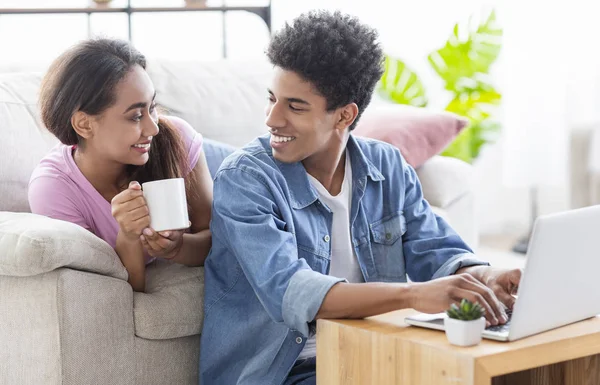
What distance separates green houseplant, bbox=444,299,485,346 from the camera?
128 cm

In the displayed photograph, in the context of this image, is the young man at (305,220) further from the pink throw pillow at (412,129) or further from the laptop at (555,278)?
the pink throw pillow at (412,129)

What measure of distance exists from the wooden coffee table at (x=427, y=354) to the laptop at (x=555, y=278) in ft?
0.06

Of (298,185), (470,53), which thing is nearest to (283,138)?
(298,185)

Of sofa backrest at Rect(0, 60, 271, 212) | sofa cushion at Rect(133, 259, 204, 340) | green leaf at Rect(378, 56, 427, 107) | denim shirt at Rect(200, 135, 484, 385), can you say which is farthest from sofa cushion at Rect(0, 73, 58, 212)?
green leaf at Rect(378, 56, 427, 107)

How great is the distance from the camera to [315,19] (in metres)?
1.70

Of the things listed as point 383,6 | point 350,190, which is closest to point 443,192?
point 350,190

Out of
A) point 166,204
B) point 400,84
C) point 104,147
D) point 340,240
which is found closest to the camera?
point 166,204

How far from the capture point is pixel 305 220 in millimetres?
1685

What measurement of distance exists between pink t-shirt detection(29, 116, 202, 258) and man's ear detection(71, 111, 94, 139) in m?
0.08

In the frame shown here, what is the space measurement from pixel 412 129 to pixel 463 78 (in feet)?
5.50

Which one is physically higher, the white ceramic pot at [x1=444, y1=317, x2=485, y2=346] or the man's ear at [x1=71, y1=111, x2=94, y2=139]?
the man's ear at [x1=71, y1=111, x2=94, y2=139]

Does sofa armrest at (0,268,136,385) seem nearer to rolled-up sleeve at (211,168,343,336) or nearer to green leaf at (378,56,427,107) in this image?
rolled-up sleeve at (211,168,343,336)

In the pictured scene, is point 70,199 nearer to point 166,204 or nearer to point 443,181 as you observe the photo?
point 166,204

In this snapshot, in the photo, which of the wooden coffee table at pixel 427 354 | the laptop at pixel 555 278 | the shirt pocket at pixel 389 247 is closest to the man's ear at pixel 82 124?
the shirt pocket at pixel 389 247
